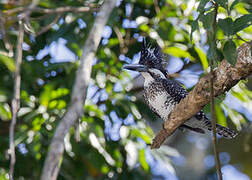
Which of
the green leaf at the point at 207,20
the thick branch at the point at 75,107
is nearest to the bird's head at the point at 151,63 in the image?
the green leaf at the point at 207,20

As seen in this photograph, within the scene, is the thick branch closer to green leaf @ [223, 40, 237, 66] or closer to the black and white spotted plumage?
green leaf @ [223, 40, 237, 66]

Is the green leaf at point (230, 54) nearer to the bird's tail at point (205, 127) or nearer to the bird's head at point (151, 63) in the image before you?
the bird's tail at point (205, 127)

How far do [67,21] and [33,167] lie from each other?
1.19 metres

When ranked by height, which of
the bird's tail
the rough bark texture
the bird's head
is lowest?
the bird's tail

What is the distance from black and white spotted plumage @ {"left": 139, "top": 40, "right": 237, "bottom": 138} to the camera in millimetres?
3084

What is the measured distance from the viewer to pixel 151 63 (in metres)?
3.50

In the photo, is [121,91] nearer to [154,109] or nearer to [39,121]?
[154,109]

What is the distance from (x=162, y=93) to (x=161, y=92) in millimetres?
10

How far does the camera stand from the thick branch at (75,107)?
1306 mm

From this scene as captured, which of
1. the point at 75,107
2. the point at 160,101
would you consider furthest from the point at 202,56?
the point at 75,107

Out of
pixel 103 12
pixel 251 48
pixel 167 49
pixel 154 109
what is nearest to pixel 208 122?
pixel 154 109

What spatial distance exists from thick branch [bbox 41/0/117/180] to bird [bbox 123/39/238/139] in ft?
5.15

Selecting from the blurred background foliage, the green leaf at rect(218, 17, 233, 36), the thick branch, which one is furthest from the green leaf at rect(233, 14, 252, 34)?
the blurred background foliage

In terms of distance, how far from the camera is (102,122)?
11.5ft
